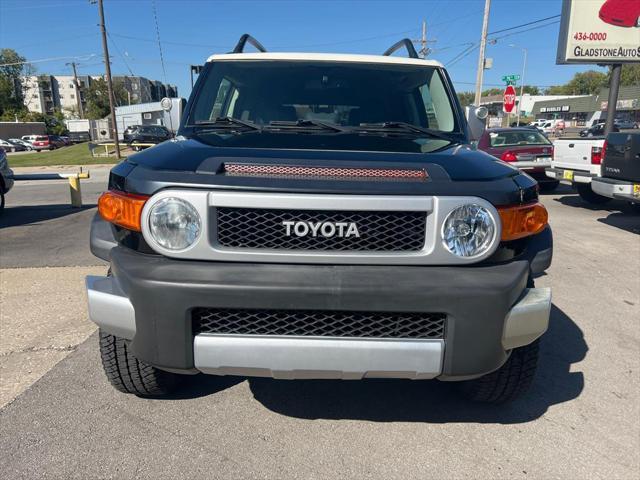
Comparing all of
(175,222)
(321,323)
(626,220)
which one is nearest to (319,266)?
(321,323)

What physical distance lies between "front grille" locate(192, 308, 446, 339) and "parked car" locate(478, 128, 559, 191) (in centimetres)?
955

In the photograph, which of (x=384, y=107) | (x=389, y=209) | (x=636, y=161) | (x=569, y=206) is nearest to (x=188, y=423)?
(x=389, y=209)

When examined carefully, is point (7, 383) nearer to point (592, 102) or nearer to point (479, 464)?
point (479, 464)

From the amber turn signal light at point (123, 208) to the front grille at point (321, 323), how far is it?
504 mm

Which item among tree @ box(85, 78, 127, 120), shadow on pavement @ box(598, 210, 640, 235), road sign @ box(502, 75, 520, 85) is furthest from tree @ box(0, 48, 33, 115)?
shadow on pavement @ box(598, 210, 640, 235)

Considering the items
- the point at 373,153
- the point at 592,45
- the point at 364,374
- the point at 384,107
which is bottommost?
the point at 364,374

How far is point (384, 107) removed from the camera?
331 centimetres

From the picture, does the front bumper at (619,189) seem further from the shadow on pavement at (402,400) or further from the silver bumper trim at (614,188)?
the shadow on pavement at (402,400)

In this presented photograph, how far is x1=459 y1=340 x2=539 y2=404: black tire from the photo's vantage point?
252 centimetres

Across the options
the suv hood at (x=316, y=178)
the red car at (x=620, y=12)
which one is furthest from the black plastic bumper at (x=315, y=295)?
the red car at (x=620, y=12)

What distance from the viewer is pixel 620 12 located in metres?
13.3

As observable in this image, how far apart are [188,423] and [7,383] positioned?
1262 millimetres

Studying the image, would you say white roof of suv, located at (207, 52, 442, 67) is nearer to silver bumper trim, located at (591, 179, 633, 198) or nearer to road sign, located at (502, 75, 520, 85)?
silver bumper trim, located at (591, 179, 633, 198)

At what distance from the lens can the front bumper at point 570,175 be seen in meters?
9.15
